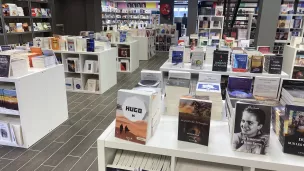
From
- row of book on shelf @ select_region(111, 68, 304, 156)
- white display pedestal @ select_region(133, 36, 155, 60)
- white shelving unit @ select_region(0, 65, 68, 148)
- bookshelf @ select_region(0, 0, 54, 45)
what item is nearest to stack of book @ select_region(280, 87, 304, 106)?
row of book on shelf @ select_region(111, 68, 304, 156)

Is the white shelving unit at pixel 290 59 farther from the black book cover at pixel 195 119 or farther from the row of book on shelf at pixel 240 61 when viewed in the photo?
the black book cover at pixel 195 119

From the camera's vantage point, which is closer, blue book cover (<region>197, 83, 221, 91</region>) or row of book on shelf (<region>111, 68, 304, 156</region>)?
row of book on shelf (<region>111, 68, 304, 156</region>)

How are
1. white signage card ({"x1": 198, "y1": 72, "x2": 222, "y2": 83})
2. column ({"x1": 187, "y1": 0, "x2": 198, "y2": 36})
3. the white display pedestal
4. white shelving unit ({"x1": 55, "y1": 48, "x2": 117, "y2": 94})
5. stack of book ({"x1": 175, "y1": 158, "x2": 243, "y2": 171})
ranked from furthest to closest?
column ({"x1": 187, "y1": 0, "x2": 198, "y2": 36}), the white display pedestal, white shelving unit ({"x1": 55, "y1": 48, "x2": 117, "y2": 94}), white signage card ({"x1": 198, "y1": 72, "x2": 222, "y2": 83}), stack of book ({"x1": 175, "y1": 158, "x2": 243, "y2": 171})

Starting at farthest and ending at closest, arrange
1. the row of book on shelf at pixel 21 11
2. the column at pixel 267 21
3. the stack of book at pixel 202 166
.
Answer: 1. the column at pixel 267 21
2. the row of book on shelf at pixel 21 11
3. the stack of book at pixel 202 166

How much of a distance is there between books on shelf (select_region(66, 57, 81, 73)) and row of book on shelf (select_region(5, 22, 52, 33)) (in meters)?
2.48

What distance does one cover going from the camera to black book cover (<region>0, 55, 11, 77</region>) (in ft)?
9.07

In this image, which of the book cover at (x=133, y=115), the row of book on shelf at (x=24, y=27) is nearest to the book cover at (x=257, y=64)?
the book cover at (x=133, y=115)

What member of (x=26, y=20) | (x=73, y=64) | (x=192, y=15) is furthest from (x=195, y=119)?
(x=192, y=15)

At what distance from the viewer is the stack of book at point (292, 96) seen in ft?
5.19

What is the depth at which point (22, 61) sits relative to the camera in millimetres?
2955

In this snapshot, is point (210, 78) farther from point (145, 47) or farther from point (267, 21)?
point (145, 47)

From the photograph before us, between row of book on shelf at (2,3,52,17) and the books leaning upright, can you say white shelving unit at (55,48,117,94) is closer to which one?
row of book on shelf at (2,3,52,17)

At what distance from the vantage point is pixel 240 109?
1.33 meters

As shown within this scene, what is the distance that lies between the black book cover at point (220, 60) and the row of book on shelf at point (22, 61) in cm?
247
